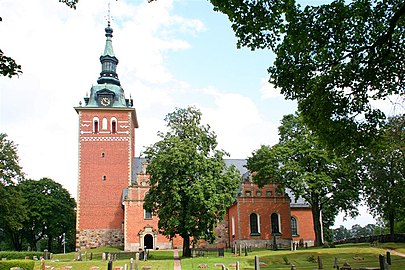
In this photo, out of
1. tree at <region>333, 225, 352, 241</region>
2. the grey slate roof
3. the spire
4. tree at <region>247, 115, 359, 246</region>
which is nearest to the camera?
tree at <region>247, 115, 359, 246</region>

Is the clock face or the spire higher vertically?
the spire

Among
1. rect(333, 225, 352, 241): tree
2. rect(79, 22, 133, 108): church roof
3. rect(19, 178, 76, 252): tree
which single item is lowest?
rect(333, 225, 352, 241): tree

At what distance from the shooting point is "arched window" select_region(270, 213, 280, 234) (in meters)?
46.8

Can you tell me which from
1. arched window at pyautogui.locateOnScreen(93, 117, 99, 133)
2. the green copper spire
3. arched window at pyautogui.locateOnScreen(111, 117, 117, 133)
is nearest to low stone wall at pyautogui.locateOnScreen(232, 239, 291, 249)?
arched window at pyautogui.locateOnScreen(111, 117, 117, 133)

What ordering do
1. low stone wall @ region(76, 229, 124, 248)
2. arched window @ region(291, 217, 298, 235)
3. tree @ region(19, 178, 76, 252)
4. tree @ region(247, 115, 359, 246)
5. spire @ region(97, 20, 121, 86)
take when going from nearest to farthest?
1. tree @ region(247, 115, 359, 246)
2. low stone wall @ region(76, 229, 124, 248)
3. arched window @ region(291, 217, 298, 235)
4. spire @ region(97, 20, 121, 86)
5. tree @ region(19, 178, 76, 252)

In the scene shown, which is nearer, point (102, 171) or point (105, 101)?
point (102, 171)

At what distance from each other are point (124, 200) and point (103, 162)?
214 inches

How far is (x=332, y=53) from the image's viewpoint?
1271 cm

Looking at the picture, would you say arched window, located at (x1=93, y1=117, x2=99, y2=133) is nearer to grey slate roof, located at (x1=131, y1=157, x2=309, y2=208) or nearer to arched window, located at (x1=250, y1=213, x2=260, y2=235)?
grey slate roof, located at (x1=131, y1=157, x2=309, y2=208)

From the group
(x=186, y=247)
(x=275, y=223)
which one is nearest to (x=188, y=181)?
(x=186, y=247)

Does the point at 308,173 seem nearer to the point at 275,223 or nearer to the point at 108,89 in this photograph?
the point at 275,223

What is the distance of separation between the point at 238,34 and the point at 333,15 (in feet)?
8.90

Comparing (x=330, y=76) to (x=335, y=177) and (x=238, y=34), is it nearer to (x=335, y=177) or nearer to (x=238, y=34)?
(x=238, y=34)

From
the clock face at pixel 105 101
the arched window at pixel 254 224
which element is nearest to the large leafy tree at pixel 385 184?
the arched window at pixel 254 224
